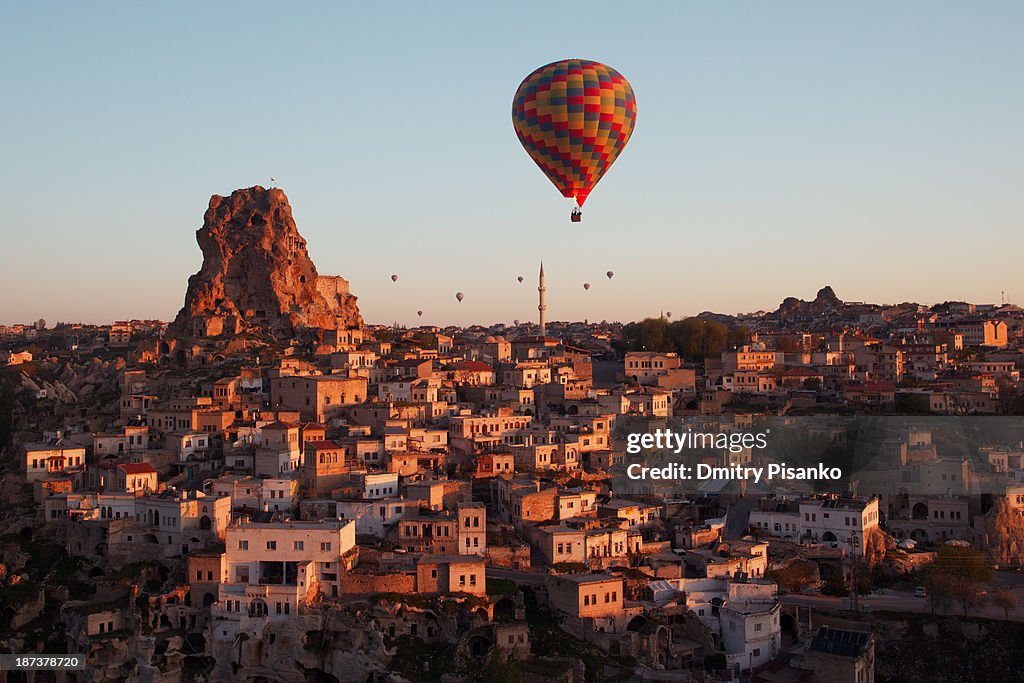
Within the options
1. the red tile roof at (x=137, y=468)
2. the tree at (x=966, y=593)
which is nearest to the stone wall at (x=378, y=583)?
the red tile roof at (x=137, y=468)

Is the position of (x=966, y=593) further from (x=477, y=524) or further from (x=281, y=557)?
(x=281, y=557)

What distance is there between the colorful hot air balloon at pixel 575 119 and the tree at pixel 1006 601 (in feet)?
42.3

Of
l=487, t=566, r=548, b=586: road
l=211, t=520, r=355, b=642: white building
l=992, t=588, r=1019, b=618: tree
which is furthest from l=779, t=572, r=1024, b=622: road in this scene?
l=211, t=520, r=355, b=642: white building

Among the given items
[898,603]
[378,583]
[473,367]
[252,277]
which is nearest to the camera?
[378,583]

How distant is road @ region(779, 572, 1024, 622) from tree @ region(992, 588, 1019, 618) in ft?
0.29

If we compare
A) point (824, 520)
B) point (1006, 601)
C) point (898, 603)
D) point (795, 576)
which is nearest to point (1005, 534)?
point (1006, 601)

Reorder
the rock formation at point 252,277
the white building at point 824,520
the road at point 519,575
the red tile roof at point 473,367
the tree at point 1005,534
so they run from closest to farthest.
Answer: the road at point 519,575 < the white building at point 824,520 < the tree at point 1005,534 < the red tile roof at point 473,367 < the rock formation at point 252,277

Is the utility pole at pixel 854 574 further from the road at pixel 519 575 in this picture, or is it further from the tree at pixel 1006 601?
the road at pixel 519 575

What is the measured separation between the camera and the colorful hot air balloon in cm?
2864

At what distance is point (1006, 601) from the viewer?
25.7 meters

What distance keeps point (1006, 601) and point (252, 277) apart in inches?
1246

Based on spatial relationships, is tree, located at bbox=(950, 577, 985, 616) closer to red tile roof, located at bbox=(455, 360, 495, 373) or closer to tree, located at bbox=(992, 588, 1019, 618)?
tree, located at bbox=(992, 588, 1019, 618)

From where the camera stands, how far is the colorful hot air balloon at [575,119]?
28.6 meters

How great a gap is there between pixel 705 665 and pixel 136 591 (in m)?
11.7
